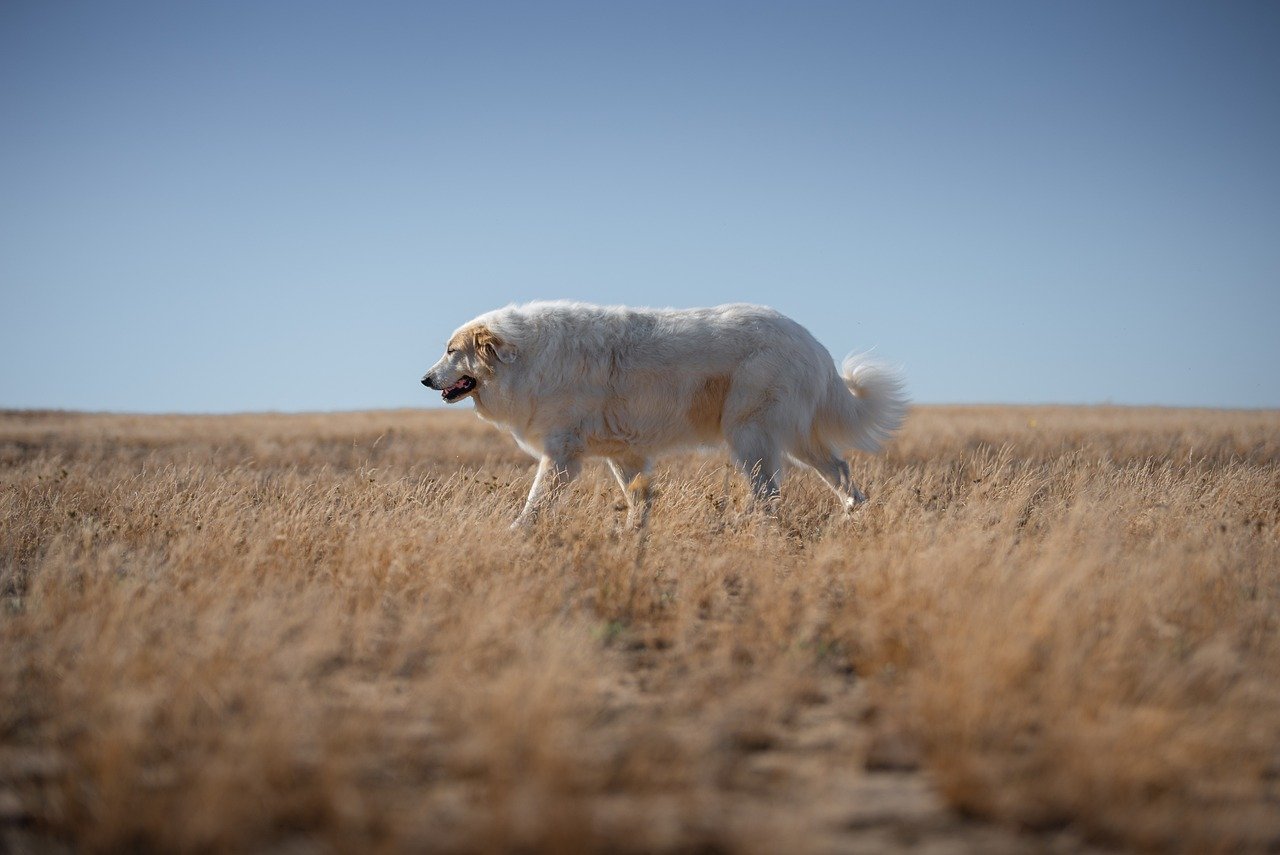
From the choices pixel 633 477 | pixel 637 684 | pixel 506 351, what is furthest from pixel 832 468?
pixel 637 684

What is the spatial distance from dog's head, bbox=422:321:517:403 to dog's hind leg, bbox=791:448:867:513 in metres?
3.20

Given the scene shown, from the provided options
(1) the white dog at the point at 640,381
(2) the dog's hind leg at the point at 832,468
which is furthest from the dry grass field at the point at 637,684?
(2) the dog's hind leg at the point at 832,468

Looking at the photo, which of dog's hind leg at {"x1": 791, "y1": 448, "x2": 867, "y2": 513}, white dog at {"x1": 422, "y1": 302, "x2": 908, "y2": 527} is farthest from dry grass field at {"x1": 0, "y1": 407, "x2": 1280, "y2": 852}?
dog's hind leg at {"x1": 791, "y1": 448, "x2": 867, "y2": 513}

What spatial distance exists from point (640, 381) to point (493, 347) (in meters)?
1.50

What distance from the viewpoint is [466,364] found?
8.64 metres

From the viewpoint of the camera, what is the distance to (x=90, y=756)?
2873 mm

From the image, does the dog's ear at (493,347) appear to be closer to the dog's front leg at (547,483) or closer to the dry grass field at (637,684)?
the dog's front leg at (547,483)

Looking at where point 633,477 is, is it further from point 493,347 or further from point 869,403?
point 869,403

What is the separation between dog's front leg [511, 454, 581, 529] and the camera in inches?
297

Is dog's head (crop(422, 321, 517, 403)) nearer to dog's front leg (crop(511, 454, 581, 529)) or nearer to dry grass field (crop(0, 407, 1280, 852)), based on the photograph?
dog's front leg (crop(511, 454, 581, 529))

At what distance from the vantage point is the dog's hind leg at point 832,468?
883cm

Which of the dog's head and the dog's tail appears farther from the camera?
the dog's tail

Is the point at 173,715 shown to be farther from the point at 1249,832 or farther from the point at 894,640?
the point at 1249,832

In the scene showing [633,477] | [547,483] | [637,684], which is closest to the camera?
[637,684]
